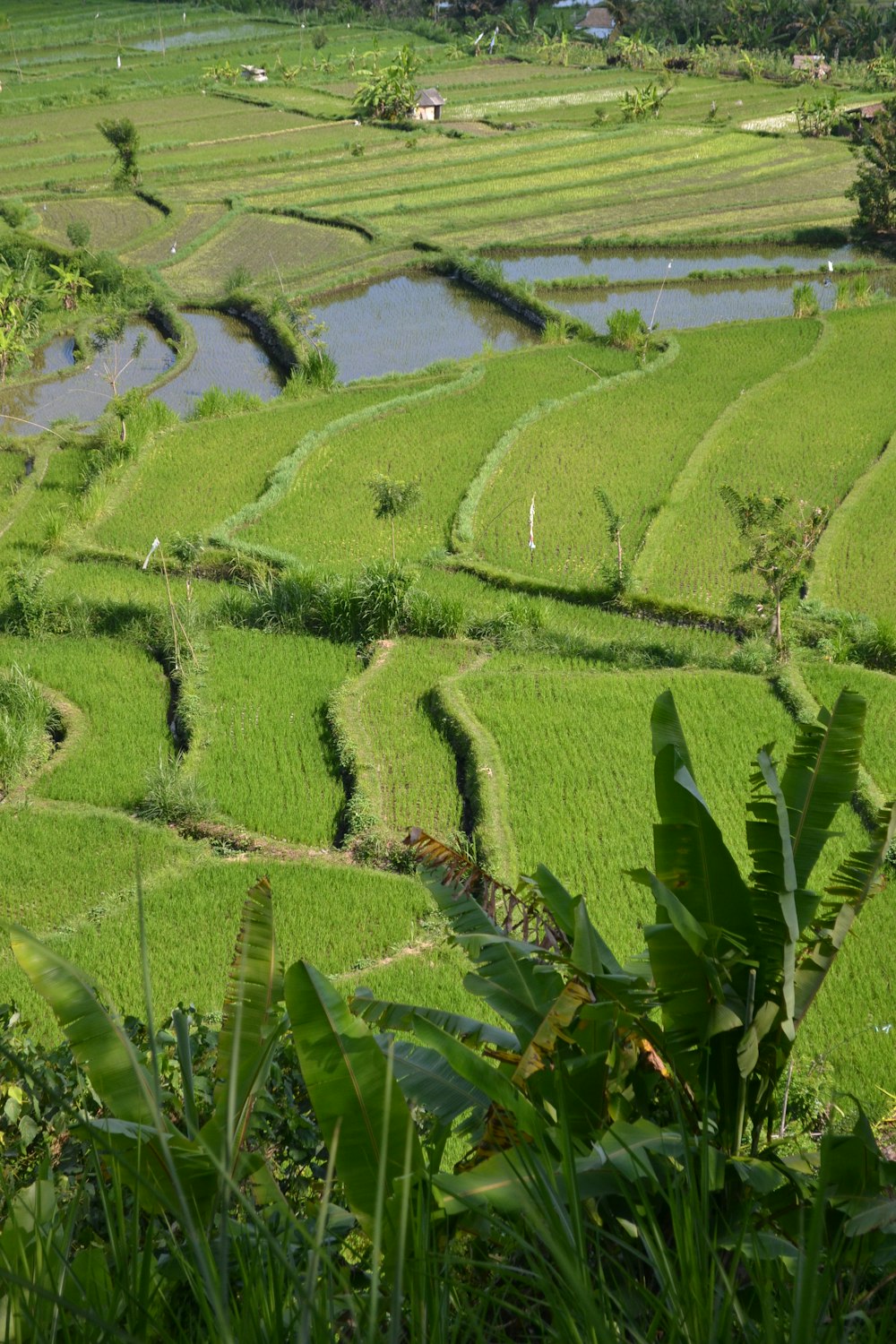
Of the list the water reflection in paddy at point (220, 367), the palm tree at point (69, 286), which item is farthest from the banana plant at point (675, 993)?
the palm tree at point (69, 286)

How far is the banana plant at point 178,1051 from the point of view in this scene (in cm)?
288

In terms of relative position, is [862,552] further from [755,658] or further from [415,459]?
[415,459]

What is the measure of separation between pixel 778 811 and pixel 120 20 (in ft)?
189

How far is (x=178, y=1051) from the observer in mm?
2990

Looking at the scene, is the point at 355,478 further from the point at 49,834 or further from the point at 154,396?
the point at 49,834

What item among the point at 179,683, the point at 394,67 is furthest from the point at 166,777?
the point at 394,67

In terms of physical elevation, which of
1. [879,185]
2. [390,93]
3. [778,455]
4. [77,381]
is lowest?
[77,381]

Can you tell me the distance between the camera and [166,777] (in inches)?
357

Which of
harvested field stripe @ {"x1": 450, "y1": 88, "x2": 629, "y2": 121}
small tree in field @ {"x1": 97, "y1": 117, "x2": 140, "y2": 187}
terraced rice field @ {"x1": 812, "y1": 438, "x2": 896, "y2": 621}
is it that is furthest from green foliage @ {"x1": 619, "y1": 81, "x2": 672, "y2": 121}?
terraced rice field @ {"x1": 812, "y1": 438, "x2": 896, "y2": 621}

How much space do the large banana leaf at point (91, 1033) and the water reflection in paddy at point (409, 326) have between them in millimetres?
17312

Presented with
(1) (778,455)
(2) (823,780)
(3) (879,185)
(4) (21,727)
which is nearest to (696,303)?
(3) (879,185)

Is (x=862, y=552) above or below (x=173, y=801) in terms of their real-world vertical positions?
above

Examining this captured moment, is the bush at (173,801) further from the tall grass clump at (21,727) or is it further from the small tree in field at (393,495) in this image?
the small tree in field at (393,495)

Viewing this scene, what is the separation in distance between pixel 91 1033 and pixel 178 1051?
0.96 ft
